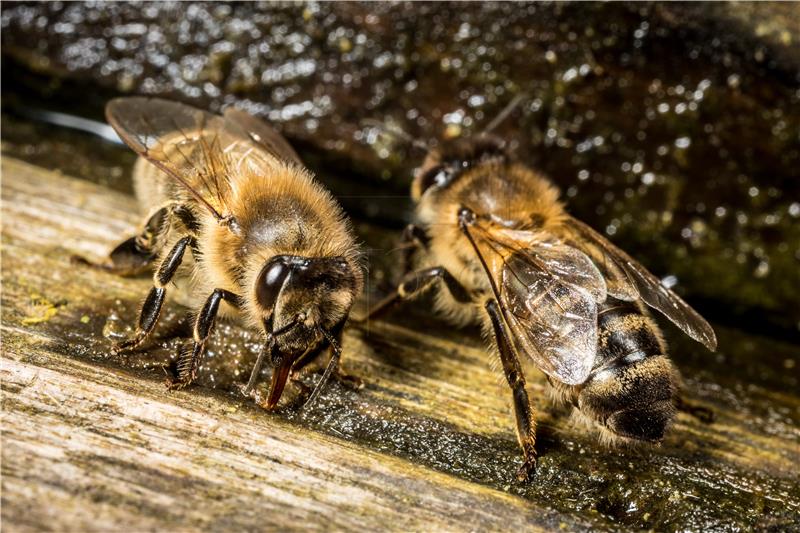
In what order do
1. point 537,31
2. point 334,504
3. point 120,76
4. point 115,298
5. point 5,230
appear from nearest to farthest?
point 334,504, point 115,298, point 5,230, point 537,31, point 120,76

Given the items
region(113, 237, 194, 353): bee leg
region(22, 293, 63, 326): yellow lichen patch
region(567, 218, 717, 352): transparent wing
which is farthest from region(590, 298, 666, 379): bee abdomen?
region(22, 293, 63, 326): yellow lichen patch

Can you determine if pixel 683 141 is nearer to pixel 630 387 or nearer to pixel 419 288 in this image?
pixel 419 288

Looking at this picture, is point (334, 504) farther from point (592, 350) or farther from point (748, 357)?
point (748, 357)

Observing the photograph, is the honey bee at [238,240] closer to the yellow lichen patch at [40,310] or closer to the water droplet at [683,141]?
the yellow lichen patch at [40,310]

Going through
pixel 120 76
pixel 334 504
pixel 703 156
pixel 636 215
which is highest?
pixel 703 156

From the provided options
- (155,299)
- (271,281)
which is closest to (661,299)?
(271,281)

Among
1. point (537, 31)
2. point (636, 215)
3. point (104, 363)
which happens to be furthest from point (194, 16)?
point (636, 215)
